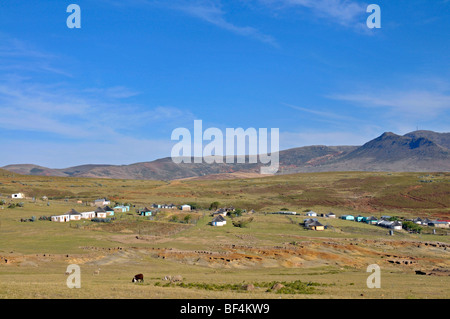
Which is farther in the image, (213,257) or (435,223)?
(435,223)

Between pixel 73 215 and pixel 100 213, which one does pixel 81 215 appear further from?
pixel 100 213

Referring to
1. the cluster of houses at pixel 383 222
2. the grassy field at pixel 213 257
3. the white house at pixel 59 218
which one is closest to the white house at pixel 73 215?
the white house at pixel 59 218

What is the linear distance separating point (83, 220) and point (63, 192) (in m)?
65.1

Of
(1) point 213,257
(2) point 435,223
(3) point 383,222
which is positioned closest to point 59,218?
(1) point 213,257

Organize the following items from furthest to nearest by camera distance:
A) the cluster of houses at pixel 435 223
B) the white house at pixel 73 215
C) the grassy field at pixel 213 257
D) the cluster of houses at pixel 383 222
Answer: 1. the cluster of houses at pixel 435 223
2. the cluster of houses at pixel 383 222
3. the white house at pixel 73 215
4. the grassy field at pixel 213 257

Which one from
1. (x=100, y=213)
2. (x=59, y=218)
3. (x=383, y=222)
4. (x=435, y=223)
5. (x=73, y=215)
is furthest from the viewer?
(x=435, y=223)

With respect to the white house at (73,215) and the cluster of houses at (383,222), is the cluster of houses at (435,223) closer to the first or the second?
the cluster of houses at (383,222)

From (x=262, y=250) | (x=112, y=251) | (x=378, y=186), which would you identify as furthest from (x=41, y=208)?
(x=378, y=186)

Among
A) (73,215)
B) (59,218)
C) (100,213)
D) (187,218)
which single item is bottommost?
(187,218)

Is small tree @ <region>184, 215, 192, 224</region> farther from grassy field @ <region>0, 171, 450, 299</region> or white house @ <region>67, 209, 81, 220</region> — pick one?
white house @ <region>67, 209, 81, 220</region>

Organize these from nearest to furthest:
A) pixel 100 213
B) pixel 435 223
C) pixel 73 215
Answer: pixel 73 215 < pixel 100 213 < pixel 435 223
